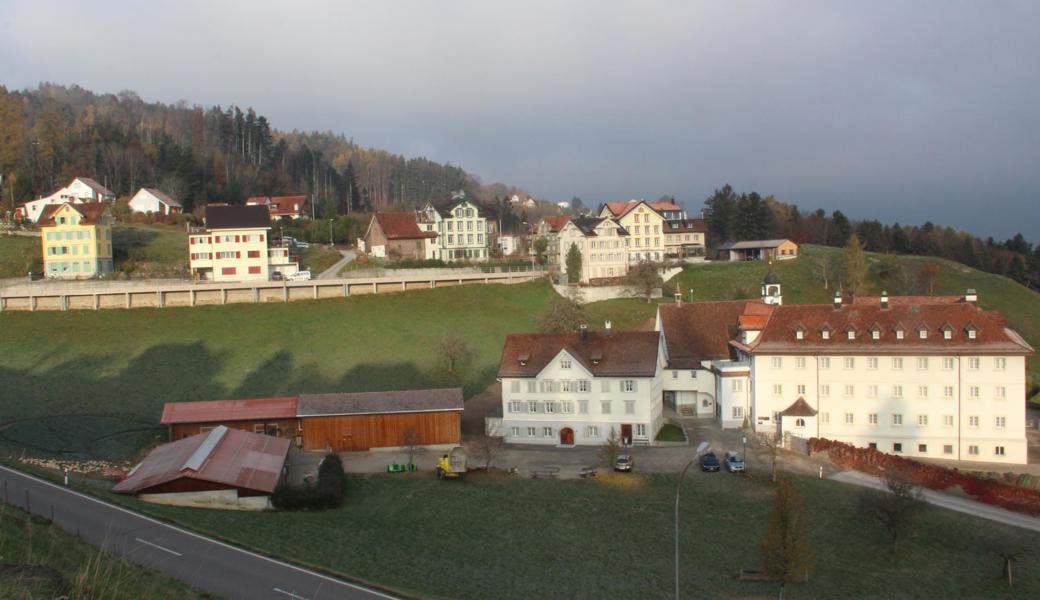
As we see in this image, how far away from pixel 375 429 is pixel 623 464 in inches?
467

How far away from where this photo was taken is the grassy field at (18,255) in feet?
226

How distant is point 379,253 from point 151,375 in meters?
35.5

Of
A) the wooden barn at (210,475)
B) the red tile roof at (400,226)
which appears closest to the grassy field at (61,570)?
the wooden barn at (210,475)

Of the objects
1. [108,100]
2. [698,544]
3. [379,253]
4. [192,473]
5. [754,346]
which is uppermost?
[108,100]

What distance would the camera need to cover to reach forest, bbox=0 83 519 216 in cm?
9962

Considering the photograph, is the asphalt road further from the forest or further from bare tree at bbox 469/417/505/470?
the forest

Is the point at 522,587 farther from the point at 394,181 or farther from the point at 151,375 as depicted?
the point at 394,181

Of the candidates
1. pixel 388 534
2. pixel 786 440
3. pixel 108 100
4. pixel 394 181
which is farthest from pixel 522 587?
pixel 108 100

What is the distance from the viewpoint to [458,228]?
281 ft

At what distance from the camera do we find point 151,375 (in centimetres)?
4962

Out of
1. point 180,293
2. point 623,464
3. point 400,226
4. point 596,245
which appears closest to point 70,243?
point 180,293

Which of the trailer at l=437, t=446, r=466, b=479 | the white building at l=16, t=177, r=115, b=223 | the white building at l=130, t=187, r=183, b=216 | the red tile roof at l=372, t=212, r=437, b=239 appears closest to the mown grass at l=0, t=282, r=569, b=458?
the trailer at l=437, t=446, r=466, b=479

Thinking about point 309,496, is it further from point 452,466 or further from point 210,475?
point 452,466

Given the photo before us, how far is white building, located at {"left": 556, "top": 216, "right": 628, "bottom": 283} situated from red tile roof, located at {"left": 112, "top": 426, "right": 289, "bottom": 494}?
153ft
